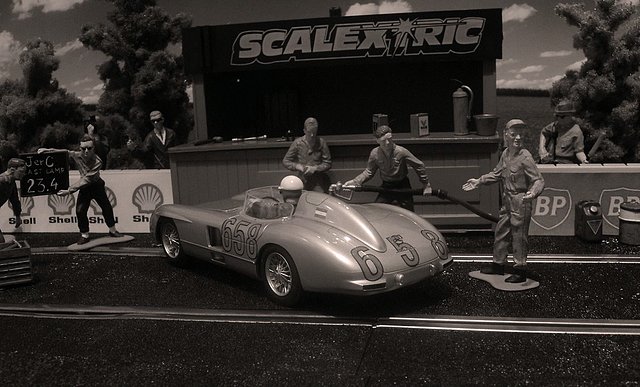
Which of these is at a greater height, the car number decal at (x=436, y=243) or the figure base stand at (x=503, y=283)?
the car number decal at (x=436, y=243)

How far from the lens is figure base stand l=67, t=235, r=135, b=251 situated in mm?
10415

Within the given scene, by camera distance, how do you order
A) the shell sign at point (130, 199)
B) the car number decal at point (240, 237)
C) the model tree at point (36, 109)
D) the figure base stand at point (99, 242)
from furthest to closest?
1. the model tree at point (36, 109)
2. the shell sign at point (130, 199)
3. the figure base stand at point (99, 242)
4. the car number decal at point (240, 237)

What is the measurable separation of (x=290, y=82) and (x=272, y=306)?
7.05 m

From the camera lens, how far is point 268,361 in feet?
19.2

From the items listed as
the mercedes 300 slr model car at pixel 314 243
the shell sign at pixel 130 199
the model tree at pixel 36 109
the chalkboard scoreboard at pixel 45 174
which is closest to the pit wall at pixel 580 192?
the mercedes 300 slr model car at pixel 314 243

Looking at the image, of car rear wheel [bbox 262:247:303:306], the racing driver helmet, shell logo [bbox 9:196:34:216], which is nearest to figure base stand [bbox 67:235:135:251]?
shell logo [bbox 9:196:34:216]

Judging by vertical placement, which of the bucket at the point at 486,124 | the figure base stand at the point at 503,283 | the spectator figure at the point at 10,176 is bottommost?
the figure base stand at the point at 503,283

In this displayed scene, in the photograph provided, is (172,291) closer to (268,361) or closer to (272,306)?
(272,306)

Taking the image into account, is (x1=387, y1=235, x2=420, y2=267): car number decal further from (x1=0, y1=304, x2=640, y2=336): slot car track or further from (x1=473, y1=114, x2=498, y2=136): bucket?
(x1=473, y1=114, x2=498, y2=136): bucket

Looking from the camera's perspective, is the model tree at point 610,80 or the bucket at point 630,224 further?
the model tree at point 610,80

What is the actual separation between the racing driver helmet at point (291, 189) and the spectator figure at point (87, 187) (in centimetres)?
403

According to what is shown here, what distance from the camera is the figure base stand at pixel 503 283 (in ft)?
24.7

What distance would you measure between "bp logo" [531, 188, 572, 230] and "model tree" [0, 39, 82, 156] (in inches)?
578

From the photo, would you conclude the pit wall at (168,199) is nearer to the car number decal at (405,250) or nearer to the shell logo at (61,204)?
the shell logo at (61,204)
